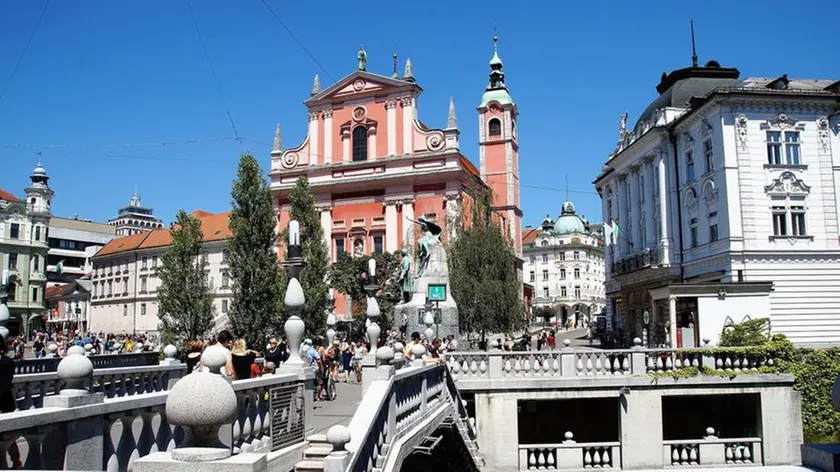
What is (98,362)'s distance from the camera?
1723 cm

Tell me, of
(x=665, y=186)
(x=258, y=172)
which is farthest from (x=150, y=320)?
(x=665, y=186)

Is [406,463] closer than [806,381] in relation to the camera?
Yes

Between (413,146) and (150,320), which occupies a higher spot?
(413,146)

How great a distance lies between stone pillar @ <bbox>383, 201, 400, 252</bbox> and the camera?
175 ft

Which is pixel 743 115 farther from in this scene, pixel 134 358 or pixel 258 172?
pixel 134 358

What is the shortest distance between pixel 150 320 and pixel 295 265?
70.4m

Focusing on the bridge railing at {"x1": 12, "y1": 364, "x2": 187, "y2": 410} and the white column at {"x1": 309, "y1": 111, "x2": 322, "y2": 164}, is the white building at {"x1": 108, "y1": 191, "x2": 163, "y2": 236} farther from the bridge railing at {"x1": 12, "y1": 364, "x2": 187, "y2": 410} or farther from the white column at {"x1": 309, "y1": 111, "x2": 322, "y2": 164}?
the bridge railing at {"x1": 12, "y1": 364, "x2": 187, "y2": 410}

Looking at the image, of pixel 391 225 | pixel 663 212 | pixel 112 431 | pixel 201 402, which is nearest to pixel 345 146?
pixel 391 225

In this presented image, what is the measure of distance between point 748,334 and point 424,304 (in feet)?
35.6

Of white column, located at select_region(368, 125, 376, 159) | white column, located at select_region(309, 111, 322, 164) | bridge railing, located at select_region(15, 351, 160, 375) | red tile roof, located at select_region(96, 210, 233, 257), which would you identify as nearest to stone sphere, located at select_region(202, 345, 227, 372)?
bridge railing, located at select_region(15, 351, 160, 375)

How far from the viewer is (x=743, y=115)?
33875mm

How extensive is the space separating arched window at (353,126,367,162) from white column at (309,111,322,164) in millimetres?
3023

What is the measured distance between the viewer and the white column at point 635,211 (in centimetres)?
4528

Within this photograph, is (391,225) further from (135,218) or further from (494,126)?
(135,218)
